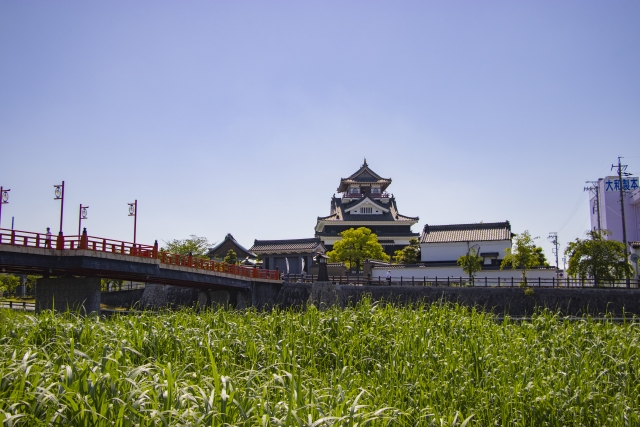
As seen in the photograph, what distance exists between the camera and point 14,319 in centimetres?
1329

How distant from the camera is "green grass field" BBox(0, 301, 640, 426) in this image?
23.6 feet

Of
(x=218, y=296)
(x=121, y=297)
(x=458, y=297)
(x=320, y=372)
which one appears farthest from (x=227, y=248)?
(x=320, y=372)

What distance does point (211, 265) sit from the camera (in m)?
32.2

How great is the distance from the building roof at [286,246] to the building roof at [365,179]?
19950 mm

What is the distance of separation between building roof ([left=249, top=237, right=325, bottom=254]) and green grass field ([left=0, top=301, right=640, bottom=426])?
35.2 meters

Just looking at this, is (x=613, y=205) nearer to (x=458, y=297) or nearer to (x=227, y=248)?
(x=458, y=297)

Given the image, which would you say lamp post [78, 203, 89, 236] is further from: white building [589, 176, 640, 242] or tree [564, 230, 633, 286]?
white building [589, 176, 640, 242]

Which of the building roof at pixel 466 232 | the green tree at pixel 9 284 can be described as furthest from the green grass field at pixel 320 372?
the green tree at pixel 9 284

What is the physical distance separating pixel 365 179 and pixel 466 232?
25.4 metres

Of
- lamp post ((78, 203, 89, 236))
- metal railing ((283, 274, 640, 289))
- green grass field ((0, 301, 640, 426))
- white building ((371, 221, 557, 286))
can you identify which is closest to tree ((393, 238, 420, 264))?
white building ((371, 221, 557, 286))

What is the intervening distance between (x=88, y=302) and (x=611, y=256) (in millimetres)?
26515

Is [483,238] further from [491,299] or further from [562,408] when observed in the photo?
[562,408]

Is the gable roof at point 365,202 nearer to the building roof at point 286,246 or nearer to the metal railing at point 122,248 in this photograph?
the building roof at point 286,246

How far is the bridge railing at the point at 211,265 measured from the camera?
29.2 m
